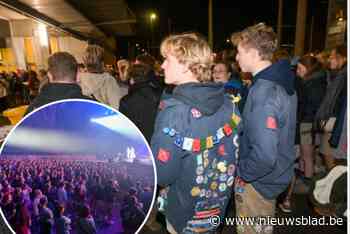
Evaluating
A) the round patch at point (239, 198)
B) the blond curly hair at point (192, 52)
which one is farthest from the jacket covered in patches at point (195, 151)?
the round patch at point (239, 198)

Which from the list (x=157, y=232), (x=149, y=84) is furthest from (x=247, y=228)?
(x=149, y=84)

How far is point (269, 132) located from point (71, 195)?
1157mm

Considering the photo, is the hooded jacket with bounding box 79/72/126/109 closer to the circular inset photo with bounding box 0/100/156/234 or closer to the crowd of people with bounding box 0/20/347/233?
the crowd of people with bounding box 0/20/347/233

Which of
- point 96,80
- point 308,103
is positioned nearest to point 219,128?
point 96,80

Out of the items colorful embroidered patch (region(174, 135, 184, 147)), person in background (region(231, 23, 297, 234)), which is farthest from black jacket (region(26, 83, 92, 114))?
person in background (region(231, 23, 297, 234))

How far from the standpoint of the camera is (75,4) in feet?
42.4

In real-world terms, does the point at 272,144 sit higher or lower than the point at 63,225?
→ higher

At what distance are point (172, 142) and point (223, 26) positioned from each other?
51207 mm

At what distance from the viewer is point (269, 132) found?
179 cm

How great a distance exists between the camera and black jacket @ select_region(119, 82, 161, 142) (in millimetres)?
2758

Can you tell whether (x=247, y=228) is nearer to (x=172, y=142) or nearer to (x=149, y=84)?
(x=172, y=142)

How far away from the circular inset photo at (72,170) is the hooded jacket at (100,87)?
2182 mm

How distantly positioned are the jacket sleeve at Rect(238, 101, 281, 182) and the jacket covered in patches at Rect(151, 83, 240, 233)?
0.15m

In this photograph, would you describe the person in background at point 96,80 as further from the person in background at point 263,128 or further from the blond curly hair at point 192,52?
the blond curly hair at point 192,52
